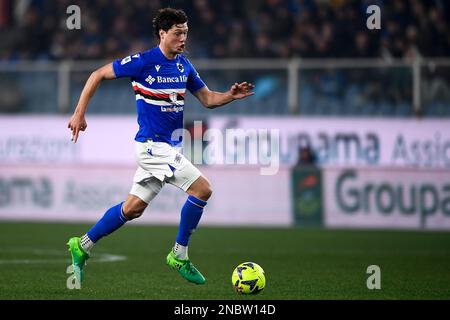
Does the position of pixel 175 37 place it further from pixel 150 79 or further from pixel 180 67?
pixel 150 79

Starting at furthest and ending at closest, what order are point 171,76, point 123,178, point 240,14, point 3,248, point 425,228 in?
point 240,14 → point 123,178 → point 425,228 → point 3,248 → point 171,76

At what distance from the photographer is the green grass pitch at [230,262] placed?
850cm

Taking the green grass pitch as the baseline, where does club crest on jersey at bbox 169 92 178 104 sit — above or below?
above

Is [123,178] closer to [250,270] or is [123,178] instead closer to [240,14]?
[240,14]

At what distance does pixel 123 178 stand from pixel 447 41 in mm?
6266

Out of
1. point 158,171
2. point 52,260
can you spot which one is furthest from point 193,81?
point 52,260

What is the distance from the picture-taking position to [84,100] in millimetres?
8625

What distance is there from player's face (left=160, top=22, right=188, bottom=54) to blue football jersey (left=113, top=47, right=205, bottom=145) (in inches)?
4.2

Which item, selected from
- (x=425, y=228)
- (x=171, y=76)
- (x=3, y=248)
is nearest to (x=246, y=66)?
(x=425, y=228)

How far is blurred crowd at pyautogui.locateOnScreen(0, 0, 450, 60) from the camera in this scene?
1859 cm

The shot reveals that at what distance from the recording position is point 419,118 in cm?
1772

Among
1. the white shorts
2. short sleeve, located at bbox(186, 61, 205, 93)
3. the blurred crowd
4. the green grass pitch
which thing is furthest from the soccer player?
the blurred crowd

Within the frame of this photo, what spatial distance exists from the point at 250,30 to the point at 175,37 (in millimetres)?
11430

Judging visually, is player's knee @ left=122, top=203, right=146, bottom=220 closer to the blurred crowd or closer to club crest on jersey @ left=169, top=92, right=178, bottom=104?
club crest on jersey @ left=169, top=92, right=178, bottom=104
